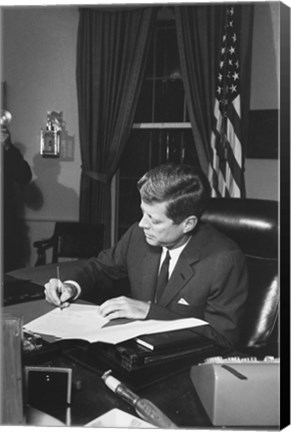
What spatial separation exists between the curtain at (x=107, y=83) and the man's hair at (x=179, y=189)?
0.48 feet

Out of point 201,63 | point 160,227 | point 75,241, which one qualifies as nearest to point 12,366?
point 75,241

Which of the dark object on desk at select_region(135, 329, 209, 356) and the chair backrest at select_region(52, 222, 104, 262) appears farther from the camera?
the chair backrest at select_region(52, 222, 104, 262)

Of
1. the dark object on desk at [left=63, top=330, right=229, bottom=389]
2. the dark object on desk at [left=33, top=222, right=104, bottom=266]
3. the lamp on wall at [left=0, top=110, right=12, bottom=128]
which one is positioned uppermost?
the lamp on wall at [left=0, top=110, right=12, bottom=128]

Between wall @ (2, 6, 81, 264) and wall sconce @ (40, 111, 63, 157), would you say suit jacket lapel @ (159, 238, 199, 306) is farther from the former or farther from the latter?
wall sconce @ (40, 111, 63, 157)

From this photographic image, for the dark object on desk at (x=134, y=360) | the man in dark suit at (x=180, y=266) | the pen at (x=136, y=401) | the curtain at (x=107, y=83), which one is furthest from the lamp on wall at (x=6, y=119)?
the pen at (x=136, y=401)

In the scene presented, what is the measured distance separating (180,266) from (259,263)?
0.24 m

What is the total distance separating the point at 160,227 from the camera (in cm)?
156

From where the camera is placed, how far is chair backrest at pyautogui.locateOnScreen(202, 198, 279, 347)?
4.97 feet

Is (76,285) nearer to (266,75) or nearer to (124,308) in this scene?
(124,308)

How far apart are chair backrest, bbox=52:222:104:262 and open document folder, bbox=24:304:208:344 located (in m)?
0.18

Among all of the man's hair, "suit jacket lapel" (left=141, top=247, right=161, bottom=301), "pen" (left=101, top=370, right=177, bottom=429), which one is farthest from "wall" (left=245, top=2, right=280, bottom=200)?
"pen" (left=101, top=370, right=177, bottom=429)

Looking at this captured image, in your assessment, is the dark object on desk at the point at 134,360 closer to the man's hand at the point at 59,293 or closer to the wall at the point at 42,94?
the man's hand at the point at 59,293

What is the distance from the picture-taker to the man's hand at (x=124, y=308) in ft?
4.90

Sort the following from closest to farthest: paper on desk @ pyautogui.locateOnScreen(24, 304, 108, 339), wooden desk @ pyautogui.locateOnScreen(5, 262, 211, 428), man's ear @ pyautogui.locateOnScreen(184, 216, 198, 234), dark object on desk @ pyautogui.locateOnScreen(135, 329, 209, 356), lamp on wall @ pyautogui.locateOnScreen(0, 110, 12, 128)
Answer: wooden desk @ pyautogui.locateOnScreen(5, 262, 211, 428) < dark object on desk @ pyautogui.locateOnScreen(135, 329, 209, 356) < paper on desk @ pyautogui.locateOnScreen(24, 304, 108, 339) < man's ear @ pyautogui.locateOnScreen(184, 216, 198, 234) < lamp on wall @ pyautogui.locateOnScreen(0, 110, 12, 128)
